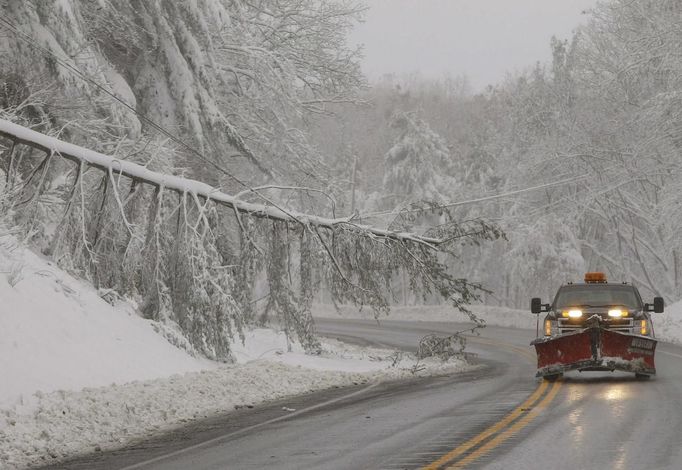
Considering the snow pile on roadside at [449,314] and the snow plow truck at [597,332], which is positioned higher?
the snow pile on roadside at [449,314]

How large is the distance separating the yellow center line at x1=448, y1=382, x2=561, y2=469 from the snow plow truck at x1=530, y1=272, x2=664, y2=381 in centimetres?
181

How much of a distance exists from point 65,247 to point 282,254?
4128mm

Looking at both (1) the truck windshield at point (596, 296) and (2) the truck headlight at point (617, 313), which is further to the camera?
(1) the truck windshield at point (596, 296)

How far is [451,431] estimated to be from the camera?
1116 centimetres

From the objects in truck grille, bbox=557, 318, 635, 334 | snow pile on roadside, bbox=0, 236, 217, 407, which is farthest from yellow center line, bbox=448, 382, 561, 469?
snow pile on roadside, bbox=0, 236, 217, 407

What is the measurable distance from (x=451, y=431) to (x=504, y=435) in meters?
0.72

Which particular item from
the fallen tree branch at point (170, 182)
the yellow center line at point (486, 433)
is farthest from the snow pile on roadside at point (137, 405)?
the yellow center line at point (486, 433)

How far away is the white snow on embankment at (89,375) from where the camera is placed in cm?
1145

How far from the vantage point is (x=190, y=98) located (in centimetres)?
2152

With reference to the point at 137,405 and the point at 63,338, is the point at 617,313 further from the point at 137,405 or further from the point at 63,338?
the point at 63,338

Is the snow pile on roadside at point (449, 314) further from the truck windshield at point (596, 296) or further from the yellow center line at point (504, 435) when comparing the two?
the yellow center line at point (504, 435)

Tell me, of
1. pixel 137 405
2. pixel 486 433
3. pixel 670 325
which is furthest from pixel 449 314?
pixel 486 433

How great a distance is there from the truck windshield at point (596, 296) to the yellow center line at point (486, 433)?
3.02 m

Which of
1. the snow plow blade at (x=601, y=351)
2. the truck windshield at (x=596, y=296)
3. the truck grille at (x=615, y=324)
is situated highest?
the truck windshield at (x=596, y=296)
